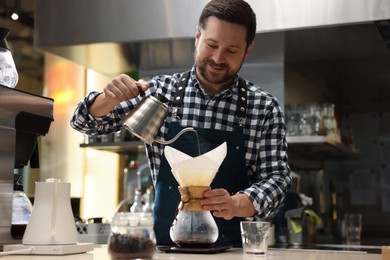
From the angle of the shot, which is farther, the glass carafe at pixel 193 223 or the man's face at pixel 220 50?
the man's face at pixel 220 50

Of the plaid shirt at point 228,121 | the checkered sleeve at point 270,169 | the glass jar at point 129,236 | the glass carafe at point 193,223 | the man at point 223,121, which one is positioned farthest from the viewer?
the plaid shirt at point 228,121

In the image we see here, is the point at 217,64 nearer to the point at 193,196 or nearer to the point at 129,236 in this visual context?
the point at 193,196

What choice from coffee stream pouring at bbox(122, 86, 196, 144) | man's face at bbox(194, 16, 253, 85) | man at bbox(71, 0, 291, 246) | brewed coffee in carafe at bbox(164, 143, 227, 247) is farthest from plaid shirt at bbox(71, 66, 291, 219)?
brewed coffee in carafe at bbox(164, 143, 227, 247)

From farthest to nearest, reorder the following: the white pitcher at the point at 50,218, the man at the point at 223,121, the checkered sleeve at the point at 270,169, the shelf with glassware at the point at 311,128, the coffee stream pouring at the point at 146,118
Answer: the shelf with glassware at the point at 311,128, the man at the point at 223,121, the checkered sleeve at the point at 270,169, the coffee stream pouring at the point at 146,118, the white pitcher at the point at 50,218

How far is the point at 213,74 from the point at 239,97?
0.46 feet

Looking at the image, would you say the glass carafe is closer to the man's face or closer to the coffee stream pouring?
the coffee stream pouring

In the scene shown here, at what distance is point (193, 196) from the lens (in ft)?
5.77

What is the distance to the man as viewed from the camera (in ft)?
7.11

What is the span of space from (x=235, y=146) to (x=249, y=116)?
0.14 metres

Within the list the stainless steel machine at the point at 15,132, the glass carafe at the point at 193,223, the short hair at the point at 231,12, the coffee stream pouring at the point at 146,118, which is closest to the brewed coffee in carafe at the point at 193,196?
the glass carafe at the point at 193,223

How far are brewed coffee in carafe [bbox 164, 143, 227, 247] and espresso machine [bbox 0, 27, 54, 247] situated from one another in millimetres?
417

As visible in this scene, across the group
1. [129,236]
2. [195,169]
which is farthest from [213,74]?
[129,236]

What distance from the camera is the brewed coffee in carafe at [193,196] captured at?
5.66ft

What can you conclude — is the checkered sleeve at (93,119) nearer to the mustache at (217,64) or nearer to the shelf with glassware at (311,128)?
the mustache at (217,64)
